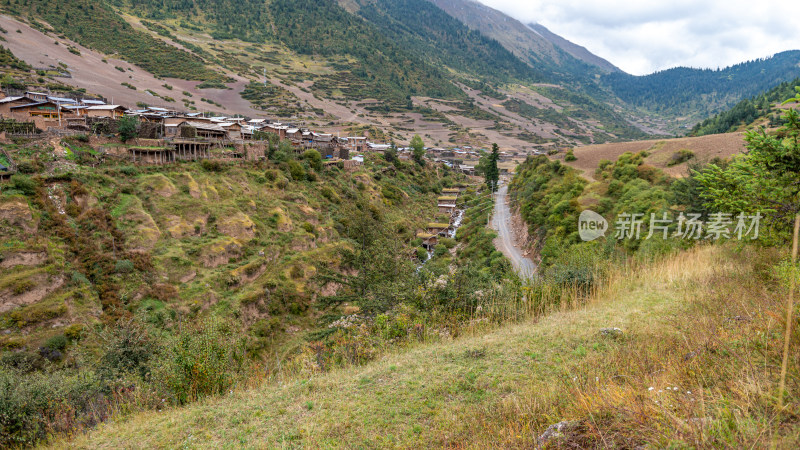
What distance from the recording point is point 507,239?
115ft

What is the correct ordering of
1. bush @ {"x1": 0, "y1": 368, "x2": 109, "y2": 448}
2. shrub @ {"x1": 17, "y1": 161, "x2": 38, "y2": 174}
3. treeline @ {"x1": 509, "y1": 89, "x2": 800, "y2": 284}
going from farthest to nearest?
shrub @ {"x1": 17, "y1": 161, "x2": 38, "y2": 174}
bush @ {"x1": 0, "y1": 368, "x2": 109, "y2": 448}
treeline @ {"x1": 509, "y1": 89, "x2": 800, "y2": 284}

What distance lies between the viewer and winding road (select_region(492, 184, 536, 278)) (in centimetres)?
2760

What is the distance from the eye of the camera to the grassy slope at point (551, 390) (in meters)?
3.26

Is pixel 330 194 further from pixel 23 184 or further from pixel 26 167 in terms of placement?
pixel 23 184

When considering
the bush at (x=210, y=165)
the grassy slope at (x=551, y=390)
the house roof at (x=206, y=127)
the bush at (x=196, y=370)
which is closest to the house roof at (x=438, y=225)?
the bush at (x=210, y=165)

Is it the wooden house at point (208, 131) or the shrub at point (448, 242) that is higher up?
the wooden house at point (208, 131)

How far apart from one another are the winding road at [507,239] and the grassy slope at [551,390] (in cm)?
1443

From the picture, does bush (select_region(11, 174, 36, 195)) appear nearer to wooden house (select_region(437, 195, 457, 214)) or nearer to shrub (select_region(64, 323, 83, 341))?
shrub (select_region(64, 323, 83, 341))

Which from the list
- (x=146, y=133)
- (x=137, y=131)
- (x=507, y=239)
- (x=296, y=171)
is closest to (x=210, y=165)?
(x=146, y=133)

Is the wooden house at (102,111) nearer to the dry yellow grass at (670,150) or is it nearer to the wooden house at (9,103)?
the wooden house at (9,103)

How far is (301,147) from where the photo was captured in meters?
51.3

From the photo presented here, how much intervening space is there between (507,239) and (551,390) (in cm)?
3196

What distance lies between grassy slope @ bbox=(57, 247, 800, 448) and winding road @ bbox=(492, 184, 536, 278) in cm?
1443

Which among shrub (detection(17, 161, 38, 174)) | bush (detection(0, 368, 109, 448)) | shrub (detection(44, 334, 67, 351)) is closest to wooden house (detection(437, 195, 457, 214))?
shrub (detection(17, 161, 38, 174))
